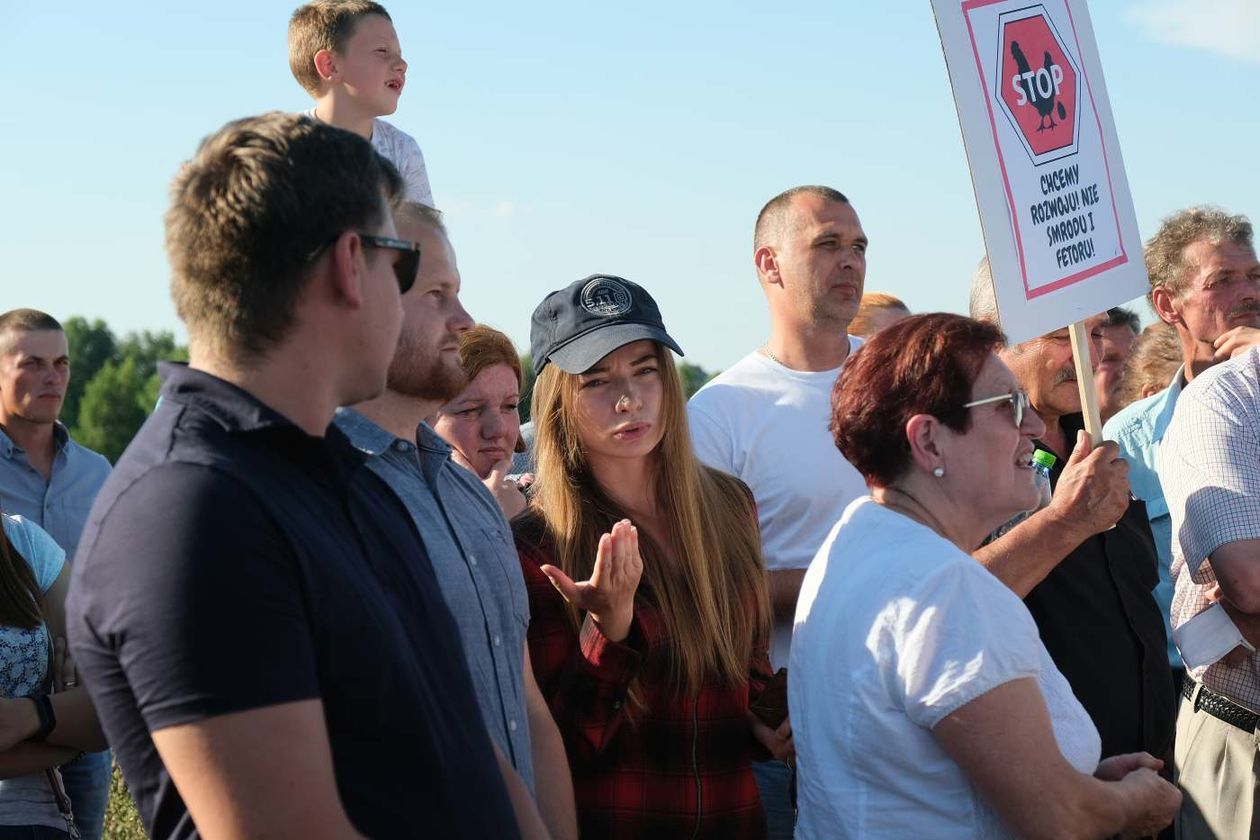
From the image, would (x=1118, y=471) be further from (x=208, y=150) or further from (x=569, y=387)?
(x=208, y=150)

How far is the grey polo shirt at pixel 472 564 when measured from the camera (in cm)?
275

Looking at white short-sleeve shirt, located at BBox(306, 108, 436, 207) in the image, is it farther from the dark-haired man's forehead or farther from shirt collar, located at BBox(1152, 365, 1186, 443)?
shirt collar, located at BBox(1152, 365, 1186, 443)

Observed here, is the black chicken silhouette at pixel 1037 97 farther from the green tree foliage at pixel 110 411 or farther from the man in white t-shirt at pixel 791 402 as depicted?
the green tree foliage at pixel 110 411

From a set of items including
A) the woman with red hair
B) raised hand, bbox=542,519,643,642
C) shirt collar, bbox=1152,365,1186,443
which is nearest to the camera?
the woman with red hair

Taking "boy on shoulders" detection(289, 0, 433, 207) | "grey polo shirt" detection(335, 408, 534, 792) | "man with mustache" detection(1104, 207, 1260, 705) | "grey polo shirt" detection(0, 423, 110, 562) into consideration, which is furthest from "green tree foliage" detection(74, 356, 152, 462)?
"grey polo shirt" detection(335, 408, 534, 792)

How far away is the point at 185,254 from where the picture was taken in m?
1.84

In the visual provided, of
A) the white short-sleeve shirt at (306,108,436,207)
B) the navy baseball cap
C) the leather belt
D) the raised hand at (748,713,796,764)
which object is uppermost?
the white short-sleeve shirt at (306,108,436,207)

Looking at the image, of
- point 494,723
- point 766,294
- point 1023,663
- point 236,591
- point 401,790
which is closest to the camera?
point 236,591

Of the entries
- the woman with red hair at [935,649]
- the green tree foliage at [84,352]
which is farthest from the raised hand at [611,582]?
the green tree foliage at [84,352]

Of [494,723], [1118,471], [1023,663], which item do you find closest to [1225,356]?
[1118,471]

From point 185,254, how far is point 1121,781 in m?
2.11

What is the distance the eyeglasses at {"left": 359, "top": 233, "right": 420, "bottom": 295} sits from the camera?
1.93 m

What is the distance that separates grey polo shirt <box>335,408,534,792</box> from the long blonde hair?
0.58 m

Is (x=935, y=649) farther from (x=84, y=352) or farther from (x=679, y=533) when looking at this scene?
(x=84, y=352)
